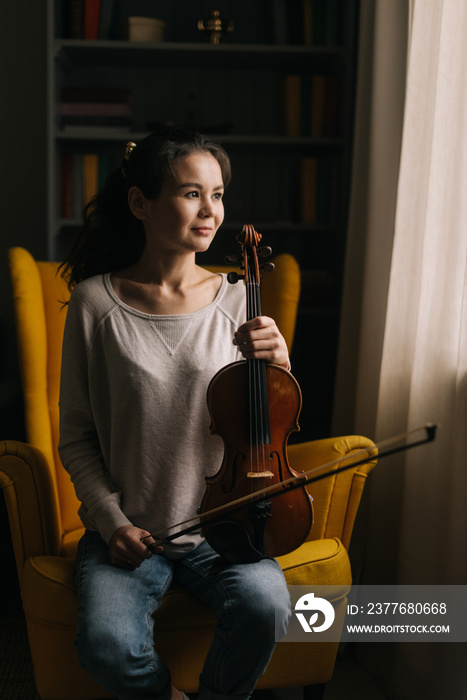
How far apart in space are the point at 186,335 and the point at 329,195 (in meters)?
1.30

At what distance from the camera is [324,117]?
2.36 m

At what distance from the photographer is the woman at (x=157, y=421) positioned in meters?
1.11

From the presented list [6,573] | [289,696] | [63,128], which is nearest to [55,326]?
[6,573]

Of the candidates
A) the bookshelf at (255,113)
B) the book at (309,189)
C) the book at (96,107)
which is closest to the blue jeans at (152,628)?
the bookshelf at (255,113)

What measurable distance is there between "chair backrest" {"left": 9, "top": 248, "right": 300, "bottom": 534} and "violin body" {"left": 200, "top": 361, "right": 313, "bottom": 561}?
1.97 ft

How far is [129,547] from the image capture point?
1164 mm

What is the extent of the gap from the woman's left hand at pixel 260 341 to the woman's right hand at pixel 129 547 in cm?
37

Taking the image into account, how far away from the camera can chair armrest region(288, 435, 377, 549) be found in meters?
1.42

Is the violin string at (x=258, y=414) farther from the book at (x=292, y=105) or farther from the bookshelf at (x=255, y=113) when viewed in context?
the book at (x=292, y=105)

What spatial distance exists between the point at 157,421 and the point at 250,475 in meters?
0.23

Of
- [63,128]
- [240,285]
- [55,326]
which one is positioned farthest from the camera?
[63,128]

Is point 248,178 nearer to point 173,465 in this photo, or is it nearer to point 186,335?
point 186,335

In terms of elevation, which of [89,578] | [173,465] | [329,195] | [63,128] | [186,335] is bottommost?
[89,578]

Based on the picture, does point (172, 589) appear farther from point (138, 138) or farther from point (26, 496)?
point (138, 138)
